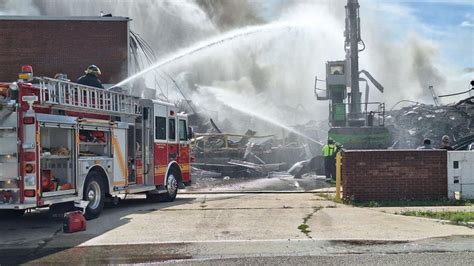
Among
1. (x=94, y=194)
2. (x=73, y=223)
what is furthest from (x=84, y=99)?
(x=73, y=223)

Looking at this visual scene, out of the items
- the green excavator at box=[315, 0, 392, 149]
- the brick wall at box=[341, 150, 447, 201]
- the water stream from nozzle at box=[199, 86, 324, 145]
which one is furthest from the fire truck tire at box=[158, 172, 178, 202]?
the water stream from nozzle at box=[199, 86, 324, 145]

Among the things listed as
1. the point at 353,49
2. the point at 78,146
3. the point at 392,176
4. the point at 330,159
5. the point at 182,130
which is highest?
the point at 353,49

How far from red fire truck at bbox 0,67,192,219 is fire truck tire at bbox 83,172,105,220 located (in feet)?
0.06

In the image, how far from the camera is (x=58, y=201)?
9211 millimetres

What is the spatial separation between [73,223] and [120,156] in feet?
8.54

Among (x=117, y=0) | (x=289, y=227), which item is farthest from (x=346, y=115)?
(x=117, y=0)

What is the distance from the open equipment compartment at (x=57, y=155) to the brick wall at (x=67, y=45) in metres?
13.6

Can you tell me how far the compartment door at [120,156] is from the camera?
36.0ft

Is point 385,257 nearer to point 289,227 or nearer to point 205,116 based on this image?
point 289,227

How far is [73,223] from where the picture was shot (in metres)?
8.79

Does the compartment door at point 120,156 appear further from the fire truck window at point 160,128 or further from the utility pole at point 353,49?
the utility pole at point 353,49

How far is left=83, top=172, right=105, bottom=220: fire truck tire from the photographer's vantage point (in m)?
10.1

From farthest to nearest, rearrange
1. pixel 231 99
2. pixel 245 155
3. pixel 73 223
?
Result: pixel 231 99
pixel 245 155
pixel 73 223

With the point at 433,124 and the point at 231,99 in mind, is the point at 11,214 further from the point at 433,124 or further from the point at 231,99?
the point at 231,99
